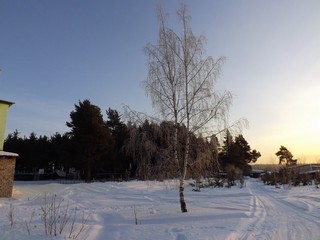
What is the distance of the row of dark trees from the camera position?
13.6m

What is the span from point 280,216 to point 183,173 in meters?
4.15

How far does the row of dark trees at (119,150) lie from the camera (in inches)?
535

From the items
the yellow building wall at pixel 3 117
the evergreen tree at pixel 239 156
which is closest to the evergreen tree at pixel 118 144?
the evergreen tree at pixel 239 156

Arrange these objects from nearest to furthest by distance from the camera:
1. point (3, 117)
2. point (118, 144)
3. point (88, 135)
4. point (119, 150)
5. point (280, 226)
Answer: point (280, 226) → point (3, 117) → point (119, 150) → point (88, 135) → point (118, 144)

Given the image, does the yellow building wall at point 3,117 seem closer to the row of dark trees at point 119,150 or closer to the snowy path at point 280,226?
the row of dark trees at point 119,150

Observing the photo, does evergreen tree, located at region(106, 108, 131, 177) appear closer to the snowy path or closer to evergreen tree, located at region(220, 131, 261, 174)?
evergreen tree, located at region(220, 131, 261, 174)

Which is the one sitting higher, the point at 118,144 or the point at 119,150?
the point at 118,144

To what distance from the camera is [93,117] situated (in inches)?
1548

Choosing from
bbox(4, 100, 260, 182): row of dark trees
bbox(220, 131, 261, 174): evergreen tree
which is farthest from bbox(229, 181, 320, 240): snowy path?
bbox(220, 131, 261, 174): evergreen tree

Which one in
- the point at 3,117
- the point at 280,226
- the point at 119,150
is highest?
the point at 3,117

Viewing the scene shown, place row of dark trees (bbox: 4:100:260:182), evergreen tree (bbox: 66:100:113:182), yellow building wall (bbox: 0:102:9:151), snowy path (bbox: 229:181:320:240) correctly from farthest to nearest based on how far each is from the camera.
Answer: evergreen tree (bbox: 66:100:113:182), yellow building wall (bbox: 0:102:9:151), row of dark trees (bbox: 4:100:260:182), snowy path (bbox: 229:181:320:240)

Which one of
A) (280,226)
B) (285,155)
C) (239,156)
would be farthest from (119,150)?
(285,155)

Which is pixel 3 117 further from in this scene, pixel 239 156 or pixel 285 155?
pixel 285 155

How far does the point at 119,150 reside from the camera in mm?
35094
